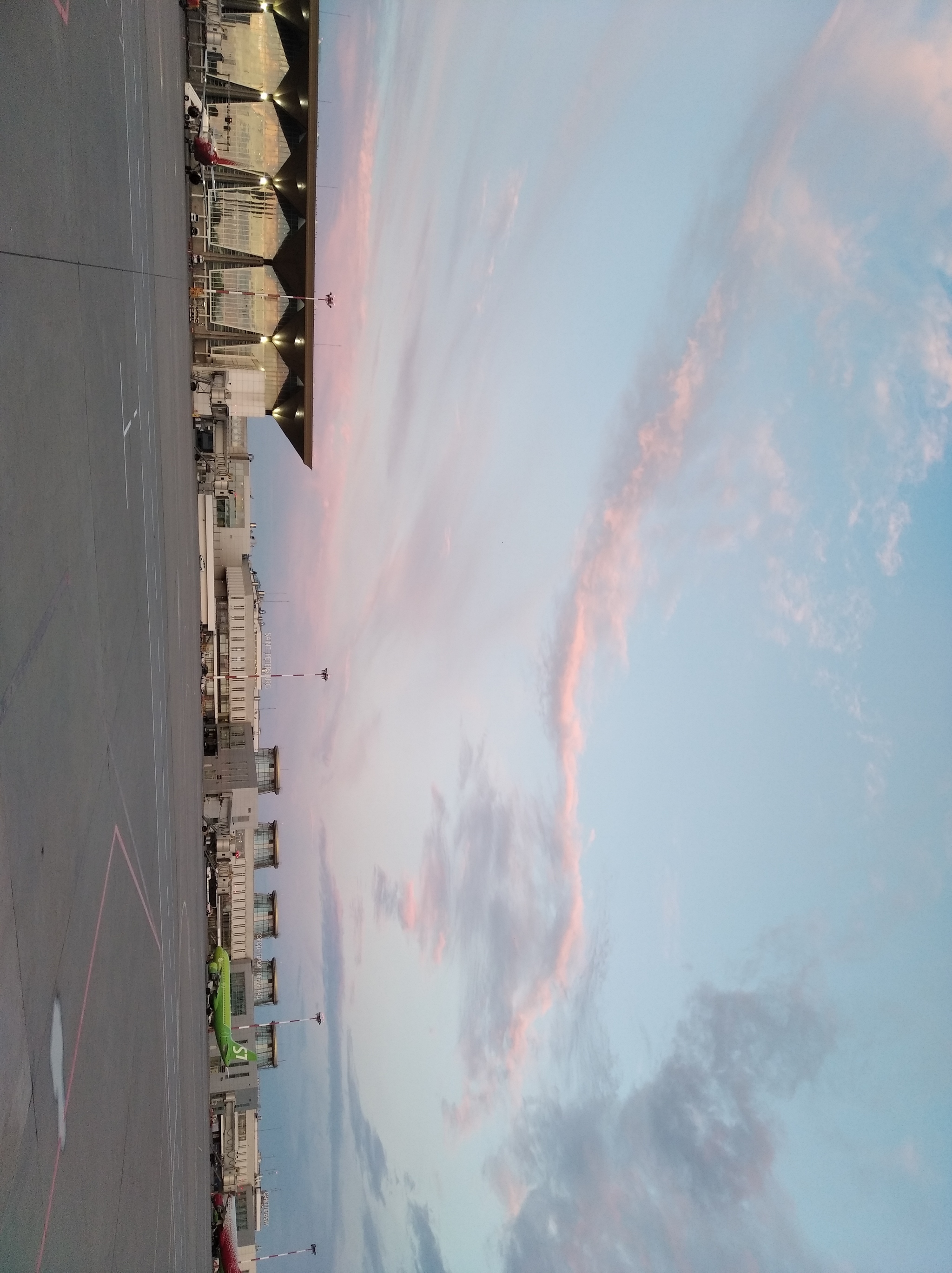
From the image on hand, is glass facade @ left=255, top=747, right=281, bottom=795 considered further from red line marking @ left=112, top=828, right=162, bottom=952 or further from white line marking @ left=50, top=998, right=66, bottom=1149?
white line marking @ left=50, top=998, right=66, bottom=1149

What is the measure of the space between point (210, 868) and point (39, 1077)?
147 ft

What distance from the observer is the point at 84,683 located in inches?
360

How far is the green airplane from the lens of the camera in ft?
115

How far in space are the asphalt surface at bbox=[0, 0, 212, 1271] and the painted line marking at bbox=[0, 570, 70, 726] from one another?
0.09 feet

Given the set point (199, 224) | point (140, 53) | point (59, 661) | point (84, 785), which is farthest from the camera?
point (199, 224)

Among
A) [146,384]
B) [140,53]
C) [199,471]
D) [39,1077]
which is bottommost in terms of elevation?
[39,1077]

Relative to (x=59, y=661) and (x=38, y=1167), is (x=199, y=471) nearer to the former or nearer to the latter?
(x=59, y=661)

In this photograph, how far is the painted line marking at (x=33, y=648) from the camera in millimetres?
6285

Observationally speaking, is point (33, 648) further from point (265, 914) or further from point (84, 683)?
point (265, 914)

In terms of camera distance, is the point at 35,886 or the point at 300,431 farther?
the point at 300,431

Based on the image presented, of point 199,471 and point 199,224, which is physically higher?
point 199,224

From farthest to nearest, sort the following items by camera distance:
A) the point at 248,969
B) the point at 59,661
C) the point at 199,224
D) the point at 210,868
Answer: the point at 248,969, the point at 210,868, the point at 199,224, the point at 59,661

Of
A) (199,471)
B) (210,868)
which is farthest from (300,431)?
(210,868)

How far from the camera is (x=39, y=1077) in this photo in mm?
6922
